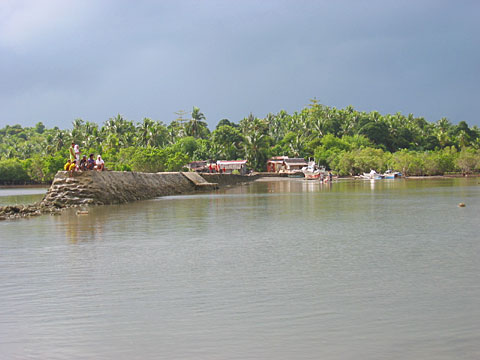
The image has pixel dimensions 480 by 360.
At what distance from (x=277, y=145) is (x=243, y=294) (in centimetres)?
12714

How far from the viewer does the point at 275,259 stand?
13141 mm

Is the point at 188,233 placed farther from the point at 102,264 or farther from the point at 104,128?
the point at 104,128

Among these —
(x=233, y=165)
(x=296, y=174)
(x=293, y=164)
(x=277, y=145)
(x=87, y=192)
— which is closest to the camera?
(x=87, y=192)

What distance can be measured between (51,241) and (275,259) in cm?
787

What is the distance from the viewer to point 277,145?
135875 millimetres

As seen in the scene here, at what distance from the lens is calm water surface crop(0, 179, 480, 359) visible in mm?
6875

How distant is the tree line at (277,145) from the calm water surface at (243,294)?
223 ft

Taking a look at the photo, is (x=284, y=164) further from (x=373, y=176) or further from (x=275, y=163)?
(x=373, y=176)

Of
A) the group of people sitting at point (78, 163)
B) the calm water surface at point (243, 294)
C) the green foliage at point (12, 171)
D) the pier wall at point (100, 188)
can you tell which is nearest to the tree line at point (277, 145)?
the green foliage at point (12, 171)

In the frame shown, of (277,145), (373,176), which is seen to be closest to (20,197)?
(373,176)

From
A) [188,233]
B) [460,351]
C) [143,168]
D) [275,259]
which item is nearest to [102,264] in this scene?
[275,259]

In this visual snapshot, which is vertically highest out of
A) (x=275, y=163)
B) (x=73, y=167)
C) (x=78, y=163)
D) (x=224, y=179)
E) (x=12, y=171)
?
(x=275, y=163)

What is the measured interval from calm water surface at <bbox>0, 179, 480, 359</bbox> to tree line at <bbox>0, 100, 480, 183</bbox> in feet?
223

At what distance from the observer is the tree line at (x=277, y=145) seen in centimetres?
9575
